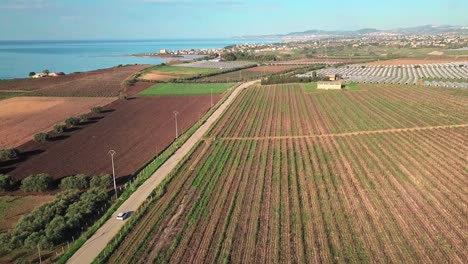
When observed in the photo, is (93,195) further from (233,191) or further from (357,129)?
(357,129)

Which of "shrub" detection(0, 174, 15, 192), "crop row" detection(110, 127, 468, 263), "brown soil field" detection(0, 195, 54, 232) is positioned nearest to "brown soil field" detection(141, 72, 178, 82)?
"crop row" detection(110, 127, 468, 263)

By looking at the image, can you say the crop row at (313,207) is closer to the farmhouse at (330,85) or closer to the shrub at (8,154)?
the shrub at (8,154)

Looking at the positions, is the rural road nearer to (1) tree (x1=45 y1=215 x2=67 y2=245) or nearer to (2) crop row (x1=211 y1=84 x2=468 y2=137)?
(1) tree (x1=45 y1=215 x2=67 y2=245)

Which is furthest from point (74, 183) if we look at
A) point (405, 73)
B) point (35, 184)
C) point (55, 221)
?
point (405, 73)

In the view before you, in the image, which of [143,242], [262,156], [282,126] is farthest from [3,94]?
[143,242]

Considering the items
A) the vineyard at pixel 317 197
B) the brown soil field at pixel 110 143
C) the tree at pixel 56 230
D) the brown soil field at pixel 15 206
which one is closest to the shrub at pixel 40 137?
the brown soil field at pixel 110 143
